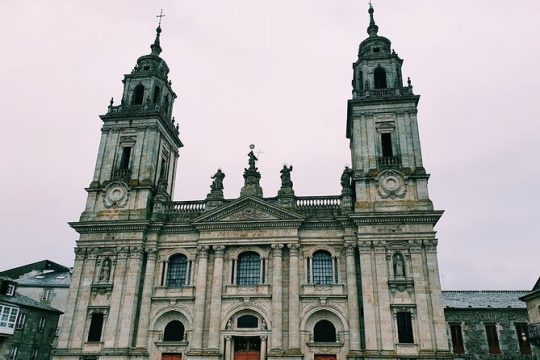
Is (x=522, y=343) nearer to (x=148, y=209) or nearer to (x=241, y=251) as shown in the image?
(x=241, y=251)

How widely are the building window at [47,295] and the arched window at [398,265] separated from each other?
133 ft

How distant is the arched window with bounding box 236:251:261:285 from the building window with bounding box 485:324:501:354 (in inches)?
876

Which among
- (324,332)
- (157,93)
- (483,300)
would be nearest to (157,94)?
(157,93)

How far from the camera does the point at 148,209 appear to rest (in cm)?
3522

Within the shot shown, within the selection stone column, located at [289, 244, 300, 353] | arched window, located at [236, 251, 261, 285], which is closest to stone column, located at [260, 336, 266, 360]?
stone column, located at [289, 244, 300, 353]

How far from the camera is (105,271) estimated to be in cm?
3344

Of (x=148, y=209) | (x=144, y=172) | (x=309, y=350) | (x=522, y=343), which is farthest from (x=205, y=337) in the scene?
(x=522, y=343)

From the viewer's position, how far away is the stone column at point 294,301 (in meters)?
29.3

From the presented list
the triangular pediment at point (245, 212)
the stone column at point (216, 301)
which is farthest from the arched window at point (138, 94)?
the stone column at point (216, 301)

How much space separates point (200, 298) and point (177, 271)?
11.1 ft

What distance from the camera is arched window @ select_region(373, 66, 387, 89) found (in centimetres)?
3762

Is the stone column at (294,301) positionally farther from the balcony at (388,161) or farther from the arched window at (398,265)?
the balcony at (388,161)

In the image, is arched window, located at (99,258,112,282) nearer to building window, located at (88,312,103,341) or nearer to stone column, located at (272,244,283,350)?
building window, located at (88,312,103,341)

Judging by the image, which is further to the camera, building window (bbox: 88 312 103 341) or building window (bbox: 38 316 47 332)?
building window (bbox: 38 316 47 332)
